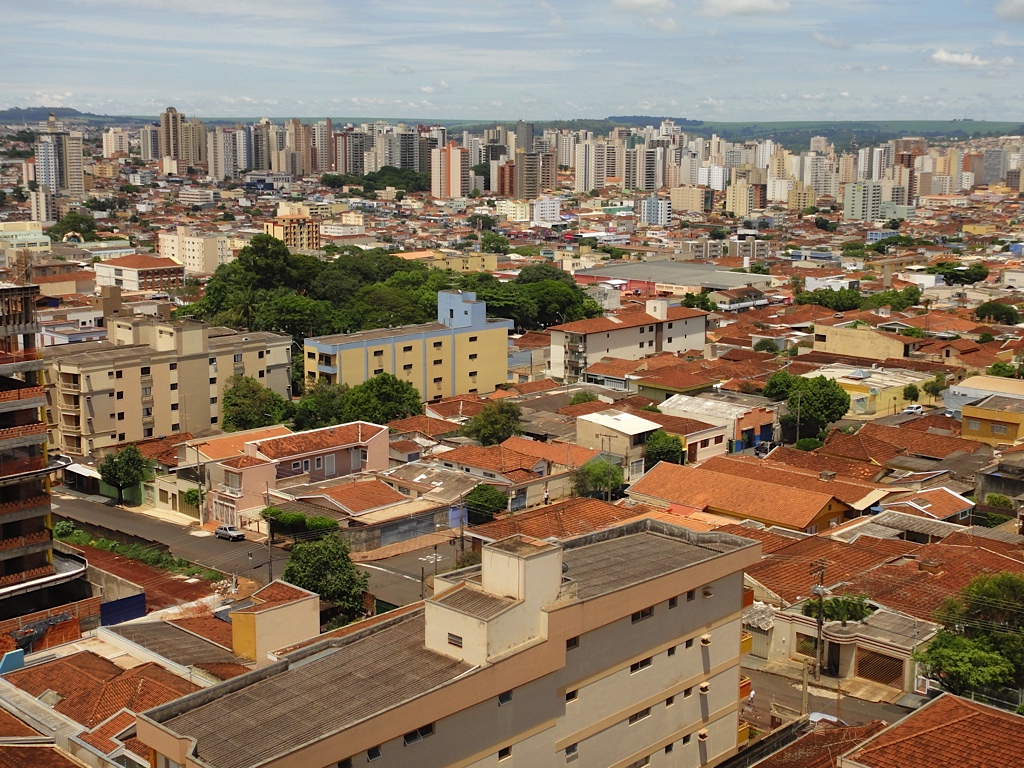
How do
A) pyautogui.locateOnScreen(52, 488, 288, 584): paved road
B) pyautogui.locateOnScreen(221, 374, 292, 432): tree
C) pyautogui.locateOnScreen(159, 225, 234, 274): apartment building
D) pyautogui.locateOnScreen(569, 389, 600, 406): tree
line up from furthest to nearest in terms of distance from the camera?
1. pyautogui.locateOnScreen(159, 225, 234, 274): apartment building
2. pyautogui.locateOnScreen(569, 389, 600, 406): tree
3. pyautogui.locateOnScreen(221, 374, 292, 432): tree
4. pyautogui.locateOnScreen(52, 488, 288, 584): paved road

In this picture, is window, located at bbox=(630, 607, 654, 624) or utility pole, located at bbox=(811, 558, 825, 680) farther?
utility pole, located at bbox=(811, 558, 825, 680)

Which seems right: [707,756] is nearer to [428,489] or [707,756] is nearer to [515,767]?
[515,767]

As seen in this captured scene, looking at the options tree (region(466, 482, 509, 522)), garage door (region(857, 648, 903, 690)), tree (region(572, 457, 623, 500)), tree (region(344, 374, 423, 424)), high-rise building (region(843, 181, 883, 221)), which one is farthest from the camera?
high-rise building (region(843, 181, 883, 221))

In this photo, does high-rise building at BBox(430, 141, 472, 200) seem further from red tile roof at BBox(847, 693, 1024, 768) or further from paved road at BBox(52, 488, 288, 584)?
red tile roof at BBox(847, 693, 1024, 768)

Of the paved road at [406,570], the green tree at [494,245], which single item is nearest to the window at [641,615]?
the paved road at [406,570]

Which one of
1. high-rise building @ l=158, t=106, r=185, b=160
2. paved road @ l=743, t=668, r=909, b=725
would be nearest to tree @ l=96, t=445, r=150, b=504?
paved road @ l=743, t=668, r=909, b=725

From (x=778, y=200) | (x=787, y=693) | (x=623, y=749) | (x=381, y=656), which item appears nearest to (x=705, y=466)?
(x=787, y=693)
